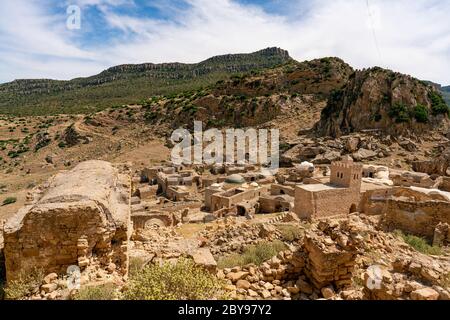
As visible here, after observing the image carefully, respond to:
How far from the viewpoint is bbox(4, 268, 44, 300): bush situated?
4.92 meters

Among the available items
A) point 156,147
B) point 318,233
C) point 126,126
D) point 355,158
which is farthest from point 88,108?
point 318,233

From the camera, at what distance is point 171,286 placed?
4.51m

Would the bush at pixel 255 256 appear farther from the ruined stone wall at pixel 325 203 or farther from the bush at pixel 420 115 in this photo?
the bush at pixel 420 115

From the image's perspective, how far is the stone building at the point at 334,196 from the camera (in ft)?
47.6

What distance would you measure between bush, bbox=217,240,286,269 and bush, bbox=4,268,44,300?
10.0 feet

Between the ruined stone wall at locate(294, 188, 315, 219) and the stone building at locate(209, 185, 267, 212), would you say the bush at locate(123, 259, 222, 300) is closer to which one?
the ruined stone wall at locate(294, 188, 315, 219)

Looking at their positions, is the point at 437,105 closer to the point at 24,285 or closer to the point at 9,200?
the point at 24,285

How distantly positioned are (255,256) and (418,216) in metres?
6.08

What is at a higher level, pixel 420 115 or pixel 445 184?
pixel 420 115

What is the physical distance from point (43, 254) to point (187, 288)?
2.54 m

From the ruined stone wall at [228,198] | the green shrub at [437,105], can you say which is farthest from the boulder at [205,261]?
the green shrub at [437,105]

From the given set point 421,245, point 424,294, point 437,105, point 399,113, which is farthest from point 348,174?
point 437,105

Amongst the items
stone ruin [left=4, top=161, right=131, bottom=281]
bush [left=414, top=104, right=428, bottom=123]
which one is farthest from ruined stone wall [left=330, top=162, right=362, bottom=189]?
bush [left=414, top=104, right=428, bottom=123]
